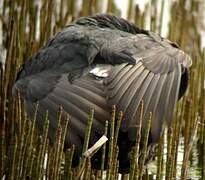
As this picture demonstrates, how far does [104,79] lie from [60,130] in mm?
670

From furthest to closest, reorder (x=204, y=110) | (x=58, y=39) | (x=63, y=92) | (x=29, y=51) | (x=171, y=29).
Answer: (x=171, y=29), (x=29, y=51), (x=204, y=110), (x=58, y=39), (x=63, y=92)

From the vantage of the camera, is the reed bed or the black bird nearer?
the reed bed

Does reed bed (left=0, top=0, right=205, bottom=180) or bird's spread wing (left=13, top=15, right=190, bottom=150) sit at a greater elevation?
bird's spread wing (left=13, top=15, right=190, bottom=150)

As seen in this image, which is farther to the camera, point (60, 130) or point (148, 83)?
point (148, 83)

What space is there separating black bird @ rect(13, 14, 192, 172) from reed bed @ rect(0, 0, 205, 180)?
0.07 meters

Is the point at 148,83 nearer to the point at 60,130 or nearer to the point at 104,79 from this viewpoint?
the point at 104,79

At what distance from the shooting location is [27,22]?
507cm

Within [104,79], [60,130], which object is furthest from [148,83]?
[60,130]

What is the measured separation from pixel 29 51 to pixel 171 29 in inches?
39.7

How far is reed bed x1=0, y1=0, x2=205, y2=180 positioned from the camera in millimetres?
2805

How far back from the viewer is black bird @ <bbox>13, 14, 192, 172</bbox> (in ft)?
10.3

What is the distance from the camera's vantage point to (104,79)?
332cm

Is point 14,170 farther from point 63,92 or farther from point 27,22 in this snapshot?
point 27,22

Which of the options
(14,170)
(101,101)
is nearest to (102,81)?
(101,101)
